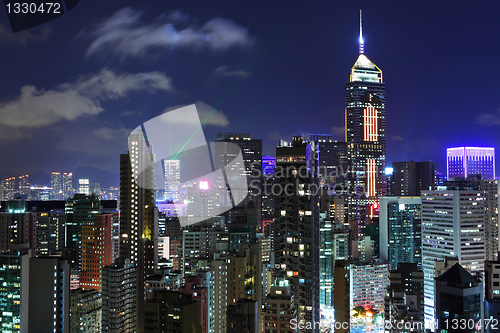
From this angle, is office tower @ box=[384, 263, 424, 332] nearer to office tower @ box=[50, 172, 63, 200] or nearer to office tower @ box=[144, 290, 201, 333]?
office tower @ box=[144, 290, 201, 333]

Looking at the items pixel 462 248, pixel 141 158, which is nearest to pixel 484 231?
pixel 462 248

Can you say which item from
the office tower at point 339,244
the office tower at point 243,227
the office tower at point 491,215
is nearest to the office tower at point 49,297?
the office tower at point 243,227

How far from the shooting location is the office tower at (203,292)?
1033cm

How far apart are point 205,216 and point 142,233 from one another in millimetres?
4379

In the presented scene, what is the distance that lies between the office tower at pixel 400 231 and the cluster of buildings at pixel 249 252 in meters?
0.07

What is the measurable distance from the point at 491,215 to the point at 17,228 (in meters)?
19.2

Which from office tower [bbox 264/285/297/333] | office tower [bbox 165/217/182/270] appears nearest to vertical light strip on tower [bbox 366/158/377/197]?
office tower [bbox 165/217/182/270]

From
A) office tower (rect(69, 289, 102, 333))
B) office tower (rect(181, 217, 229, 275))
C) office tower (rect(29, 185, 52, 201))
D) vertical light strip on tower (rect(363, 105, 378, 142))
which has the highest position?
vertical light strip on tower (rect(363, 105, 378, 142))

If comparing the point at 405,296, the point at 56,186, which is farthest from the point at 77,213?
the point at 405,296

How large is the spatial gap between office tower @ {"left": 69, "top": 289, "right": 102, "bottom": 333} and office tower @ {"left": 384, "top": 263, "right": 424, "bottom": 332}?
7354mm

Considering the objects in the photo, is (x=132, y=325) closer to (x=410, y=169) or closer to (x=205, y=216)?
(x=205, y=216)

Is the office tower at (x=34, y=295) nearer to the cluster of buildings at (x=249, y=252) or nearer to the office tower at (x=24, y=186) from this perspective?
the cluster of buildings at (x=249, y=252)

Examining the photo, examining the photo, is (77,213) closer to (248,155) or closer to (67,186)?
(67,186)

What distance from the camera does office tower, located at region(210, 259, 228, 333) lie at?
1148 centimetres
